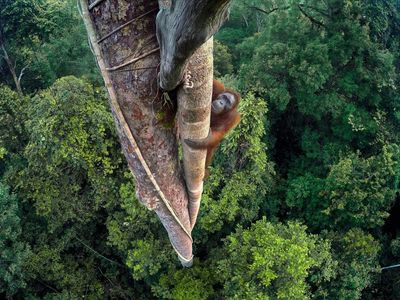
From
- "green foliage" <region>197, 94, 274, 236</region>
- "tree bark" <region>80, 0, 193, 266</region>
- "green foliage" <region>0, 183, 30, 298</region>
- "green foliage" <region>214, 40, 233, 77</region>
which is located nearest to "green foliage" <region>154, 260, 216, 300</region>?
"green foliage" <region>197, 94, 274, 236</region>

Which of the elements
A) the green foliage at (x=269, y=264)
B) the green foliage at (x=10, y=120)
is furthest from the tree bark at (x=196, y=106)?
the green foliage at (x=10, y=120)

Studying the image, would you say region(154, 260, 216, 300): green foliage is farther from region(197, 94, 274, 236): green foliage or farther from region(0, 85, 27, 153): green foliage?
region(0, 85, 27, 153): green foliage

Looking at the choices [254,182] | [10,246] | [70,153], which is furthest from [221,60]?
[10,246]

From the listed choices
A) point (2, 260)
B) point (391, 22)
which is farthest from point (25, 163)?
point (391, 22)

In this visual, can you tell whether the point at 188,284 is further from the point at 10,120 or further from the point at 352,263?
the point at 10,120

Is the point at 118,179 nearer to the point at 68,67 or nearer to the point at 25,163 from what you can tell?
the point at 25,163

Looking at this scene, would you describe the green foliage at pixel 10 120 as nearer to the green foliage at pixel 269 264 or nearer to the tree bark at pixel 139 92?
the green foliage at pixel 269 264
